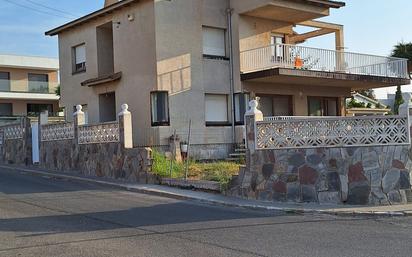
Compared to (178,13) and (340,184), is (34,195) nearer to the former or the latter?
(340,184)

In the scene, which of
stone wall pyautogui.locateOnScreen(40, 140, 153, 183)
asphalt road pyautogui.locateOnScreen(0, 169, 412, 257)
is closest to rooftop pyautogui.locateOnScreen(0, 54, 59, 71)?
stone wall pyautogui.locateOnScreen(40, 140, 153, 183)

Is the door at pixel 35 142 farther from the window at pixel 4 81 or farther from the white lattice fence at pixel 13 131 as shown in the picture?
the window at pixel 4 81

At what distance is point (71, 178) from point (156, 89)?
492 centimetres

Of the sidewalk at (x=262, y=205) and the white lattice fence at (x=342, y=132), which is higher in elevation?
the white lattice fence at (x=342, y=132)

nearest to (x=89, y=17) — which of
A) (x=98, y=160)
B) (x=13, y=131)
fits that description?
(x=13, y=131)

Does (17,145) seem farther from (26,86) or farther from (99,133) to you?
(26,86)

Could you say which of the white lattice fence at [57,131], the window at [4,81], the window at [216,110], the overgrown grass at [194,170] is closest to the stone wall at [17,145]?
the white lattice fence at [57,131]

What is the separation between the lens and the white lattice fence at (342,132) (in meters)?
12.5

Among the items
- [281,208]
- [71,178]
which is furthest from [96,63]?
[281,208]

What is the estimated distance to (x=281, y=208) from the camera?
39.1 feet

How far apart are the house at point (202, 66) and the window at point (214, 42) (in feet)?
0.14

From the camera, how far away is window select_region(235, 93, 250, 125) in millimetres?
22562

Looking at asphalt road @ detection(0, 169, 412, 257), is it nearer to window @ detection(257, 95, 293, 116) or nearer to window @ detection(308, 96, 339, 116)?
window @ detection(257, 95, 293, 116)

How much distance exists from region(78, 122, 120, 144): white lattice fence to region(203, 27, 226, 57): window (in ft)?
19.5
